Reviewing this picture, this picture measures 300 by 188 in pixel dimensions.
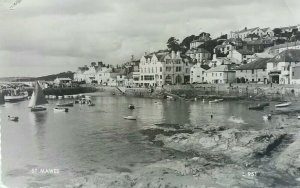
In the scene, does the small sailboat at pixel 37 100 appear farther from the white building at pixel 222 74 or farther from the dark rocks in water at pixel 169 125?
the white building at pixel 222 74

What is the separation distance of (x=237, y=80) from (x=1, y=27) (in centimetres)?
828

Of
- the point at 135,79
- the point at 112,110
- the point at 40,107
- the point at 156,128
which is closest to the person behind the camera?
the point at 156,128

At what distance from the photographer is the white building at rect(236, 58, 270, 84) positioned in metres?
10.0

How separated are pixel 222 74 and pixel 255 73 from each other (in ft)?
3.59

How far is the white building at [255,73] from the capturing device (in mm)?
10000

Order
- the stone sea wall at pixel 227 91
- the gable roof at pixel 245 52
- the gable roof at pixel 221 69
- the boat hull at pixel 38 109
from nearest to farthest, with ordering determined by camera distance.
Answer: the boat hull at pixel 38 109
the stone sea wall at pixel 227 91
the gable roof at pixel 221 69
the gable roof at pixel 245 52

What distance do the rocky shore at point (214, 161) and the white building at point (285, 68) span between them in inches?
111

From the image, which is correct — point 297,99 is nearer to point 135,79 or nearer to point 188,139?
point 188,139

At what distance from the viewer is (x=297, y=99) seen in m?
5.81

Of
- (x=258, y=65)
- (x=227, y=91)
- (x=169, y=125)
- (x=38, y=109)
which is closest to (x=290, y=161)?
(x=169, y=125)

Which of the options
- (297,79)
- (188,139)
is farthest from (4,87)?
(297,79)

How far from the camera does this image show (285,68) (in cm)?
821

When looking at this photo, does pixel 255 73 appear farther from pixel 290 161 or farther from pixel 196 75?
pixel 290 161

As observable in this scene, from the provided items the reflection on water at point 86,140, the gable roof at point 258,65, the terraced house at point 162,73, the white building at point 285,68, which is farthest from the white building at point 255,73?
the reflection on water at point 86,140
